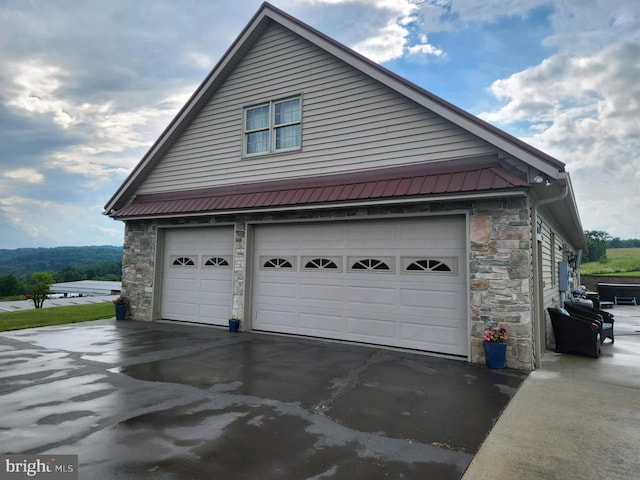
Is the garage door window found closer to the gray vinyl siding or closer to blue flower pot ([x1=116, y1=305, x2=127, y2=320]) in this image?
the gray vinyl siding

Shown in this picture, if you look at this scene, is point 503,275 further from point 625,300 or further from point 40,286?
point 40,286

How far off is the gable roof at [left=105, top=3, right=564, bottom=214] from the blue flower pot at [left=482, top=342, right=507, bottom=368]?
3.02 meters

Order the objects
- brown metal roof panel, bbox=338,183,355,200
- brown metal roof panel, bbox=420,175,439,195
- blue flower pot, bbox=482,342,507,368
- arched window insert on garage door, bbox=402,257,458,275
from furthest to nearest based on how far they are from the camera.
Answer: brown metal roof panel, bbox=338,183,355,200 < arched window insert on garage door, bbox=402,257,458,275 < brown metal roof panel, bbox=420,175,439,195 < blue flower pot, bbox=482,342,507,368

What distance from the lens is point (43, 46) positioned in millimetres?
12195

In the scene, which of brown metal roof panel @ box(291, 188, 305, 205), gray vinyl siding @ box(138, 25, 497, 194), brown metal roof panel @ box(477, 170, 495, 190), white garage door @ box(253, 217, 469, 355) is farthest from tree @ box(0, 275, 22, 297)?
brown metal roof panel @ box(477, 170, 495, 190)

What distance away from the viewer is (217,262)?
1016cm

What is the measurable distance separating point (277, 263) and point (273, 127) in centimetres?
372

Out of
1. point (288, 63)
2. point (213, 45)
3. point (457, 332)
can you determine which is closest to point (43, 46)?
point (213, 45)

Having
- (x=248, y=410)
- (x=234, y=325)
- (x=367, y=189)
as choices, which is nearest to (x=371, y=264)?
(x=367, y=189)

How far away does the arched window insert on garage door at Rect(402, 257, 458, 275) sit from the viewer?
7031 millimetres

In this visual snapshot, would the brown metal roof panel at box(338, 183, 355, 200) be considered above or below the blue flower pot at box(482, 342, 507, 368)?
above

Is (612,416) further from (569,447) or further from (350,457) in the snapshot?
(350,457)

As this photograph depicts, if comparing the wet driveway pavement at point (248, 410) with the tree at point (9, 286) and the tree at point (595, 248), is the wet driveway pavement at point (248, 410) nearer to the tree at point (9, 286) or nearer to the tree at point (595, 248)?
the tree at point (595, 248)

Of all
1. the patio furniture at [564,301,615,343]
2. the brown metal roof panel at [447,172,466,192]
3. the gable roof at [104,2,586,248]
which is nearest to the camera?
the gable roof at [104,2,586,248]
